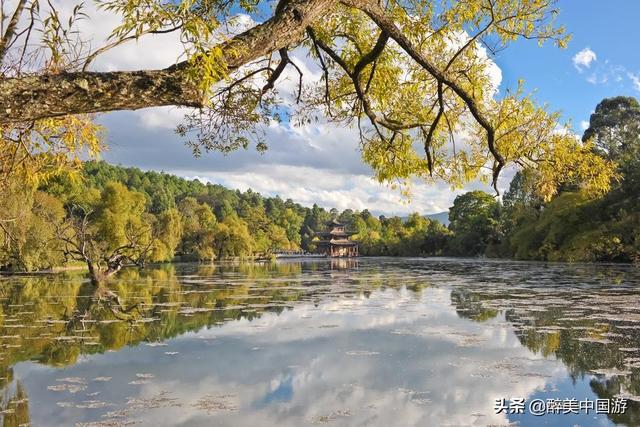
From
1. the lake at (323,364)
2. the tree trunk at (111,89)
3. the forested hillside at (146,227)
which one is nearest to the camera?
the tree trunk at (111,89)

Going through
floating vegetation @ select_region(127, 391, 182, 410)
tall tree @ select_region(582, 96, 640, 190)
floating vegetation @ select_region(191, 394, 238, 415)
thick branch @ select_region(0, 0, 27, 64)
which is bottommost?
floating vegetation @ select_region(191, 394, 238, 415)

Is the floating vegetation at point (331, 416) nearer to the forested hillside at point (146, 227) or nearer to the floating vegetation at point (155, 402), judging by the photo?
the floating vegetation at point (155, 402)

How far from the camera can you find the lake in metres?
4.20

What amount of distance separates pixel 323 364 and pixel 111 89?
4.26 metres

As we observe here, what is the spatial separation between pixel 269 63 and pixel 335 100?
1.11m

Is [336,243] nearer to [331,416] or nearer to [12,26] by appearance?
[331,416]

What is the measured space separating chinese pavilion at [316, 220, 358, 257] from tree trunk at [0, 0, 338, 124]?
71.0 metres

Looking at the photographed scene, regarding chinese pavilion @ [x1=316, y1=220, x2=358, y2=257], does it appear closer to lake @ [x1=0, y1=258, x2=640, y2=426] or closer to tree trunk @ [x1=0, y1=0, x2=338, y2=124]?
lake @ [x1=0, y1=258, x2=640, y2=426]

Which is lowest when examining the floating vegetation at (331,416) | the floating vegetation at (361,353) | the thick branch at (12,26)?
the floating vegetation at (331,416)

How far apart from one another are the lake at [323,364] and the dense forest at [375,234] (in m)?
1.89

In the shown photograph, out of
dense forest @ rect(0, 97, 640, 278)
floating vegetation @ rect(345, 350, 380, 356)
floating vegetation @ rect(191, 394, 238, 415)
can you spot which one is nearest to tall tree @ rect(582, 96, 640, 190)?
dense forest @ rect(0, 97, 640, 278)

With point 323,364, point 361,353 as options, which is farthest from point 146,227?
point 323,364

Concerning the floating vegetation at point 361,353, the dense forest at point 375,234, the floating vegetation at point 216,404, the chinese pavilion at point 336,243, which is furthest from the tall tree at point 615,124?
the floating vegetation at point 216,404

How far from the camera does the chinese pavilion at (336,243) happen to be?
74.1 metres
